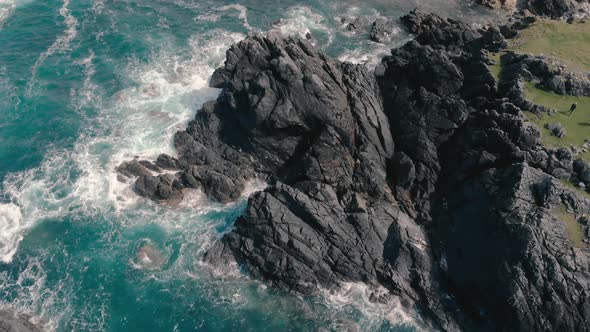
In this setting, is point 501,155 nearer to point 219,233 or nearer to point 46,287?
point 219,233

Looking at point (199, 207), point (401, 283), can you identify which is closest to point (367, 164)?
point (401, 283)

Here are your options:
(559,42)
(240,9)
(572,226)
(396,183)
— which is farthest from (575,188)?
(240,9)

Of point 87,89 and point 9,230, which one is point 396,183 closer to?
point 9,230

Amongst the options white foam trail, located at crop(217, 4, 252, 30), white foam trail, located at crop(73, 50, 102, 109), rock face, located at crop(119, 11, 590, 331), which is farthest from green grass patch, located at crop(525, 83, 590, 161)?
white foam trail, located at crop(73, 50, 102, 109)

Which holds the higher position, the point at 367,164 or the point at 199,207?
the point at 367,164

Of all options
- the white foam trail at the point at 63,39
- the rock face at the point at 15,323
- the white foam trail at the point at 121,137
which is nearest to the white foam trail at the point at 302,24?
the white foam trail at the point at 121,137

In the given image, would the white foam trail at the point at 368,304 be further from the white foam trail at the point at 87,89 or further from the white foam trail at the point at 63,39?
the white foam trail at the point at 63,39
